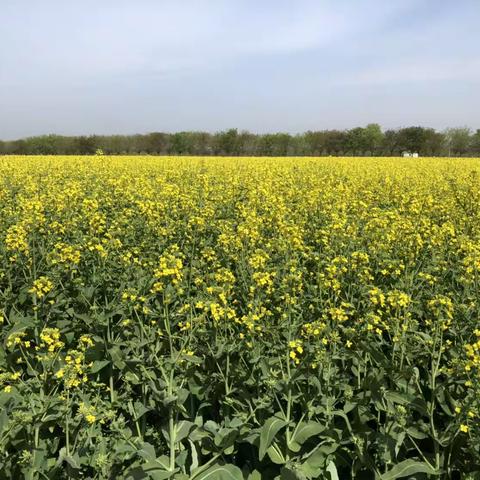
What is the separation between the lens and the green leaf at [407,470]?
2787 mm

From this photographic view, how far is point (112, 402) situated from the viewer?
3.60 metres

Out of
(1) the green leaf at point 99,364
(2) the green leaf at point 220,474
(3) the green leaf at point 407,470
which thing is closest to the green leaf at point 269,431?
(2) the green leaf at point 220,474

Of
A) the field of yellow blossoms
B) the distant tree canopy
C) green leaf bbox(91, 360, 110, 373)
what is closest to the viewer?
the field of yellow blossoms

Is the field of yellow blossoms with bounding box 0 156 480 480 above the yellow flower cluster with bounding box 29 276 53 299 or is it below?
below

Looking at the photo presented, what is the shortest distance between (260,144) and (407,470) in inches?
2307

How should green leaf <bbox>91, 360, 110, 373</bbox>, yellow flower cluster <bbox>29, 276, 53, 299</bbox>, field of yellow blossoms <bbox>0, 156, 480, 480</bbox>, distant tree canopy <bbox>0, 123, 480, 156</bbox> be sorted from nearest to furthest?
field of yellow blossoms <bbox>0, 156, 480, 480</bbox> < green leaf <bbox>91, 360, 110, 373</bbox> < yellow flower cluster <bbox>29, 276, 53, 299</bbox> < distant tree canopy <bbox>0, 123, 480, 156</bbox>

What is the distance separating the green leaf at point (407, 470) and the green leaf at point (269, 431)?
2.24 feet

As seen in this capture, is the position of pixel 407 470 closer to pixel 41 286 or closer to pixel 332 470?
pixel 332 470

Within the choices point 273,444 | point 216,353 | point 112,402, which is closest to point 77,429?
point 112,402

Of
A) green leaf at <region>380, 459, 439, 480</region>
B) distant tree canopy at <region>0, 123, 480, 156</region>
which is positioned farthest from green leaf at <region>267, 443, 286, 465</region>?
distant tree canopy at <region>0, 123, 480, 156</region>

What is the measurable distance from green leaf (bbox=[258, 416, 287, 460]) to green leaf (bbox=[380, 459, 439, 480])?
26.8 inches

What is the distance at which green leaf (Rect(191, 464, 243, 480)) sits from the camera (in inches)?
113

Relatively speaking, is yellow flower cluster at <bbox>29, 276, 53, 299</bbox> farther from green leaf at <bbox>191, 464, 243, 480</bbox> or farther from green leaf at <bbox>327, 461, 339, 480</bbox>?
green leaf at <bbox>327, 461, 339, 480</bbox>

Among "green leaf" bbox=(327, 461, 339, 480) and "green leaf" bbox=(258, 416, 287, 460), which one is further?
"green leaf" bbox=(327, 461, 339, 480)
